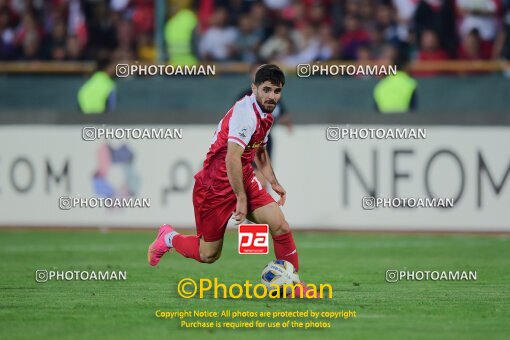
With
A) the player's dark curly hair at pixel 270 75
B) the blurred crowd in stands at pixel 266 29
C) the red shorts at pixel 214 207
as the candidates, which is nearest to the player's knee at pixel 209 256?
the red shorts at pixel 214 207

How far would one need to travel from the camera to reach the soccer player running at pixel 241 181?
9.98 meters

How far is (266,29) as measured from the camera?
19969 mm

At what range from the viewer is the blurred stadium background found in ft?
46.5

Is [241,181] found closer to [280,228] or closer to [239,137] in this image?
[239,137]

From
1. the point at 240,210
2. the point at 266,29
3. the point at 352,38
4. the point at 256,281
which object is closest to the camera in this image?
the point at 240,210

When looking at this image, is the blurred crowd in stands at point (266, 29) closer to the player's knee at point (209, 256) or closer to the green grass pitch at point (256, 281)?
the green grass pitch at point (256, 281)

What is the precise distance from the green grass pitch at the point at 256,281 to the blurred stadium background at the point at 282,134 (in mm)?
74

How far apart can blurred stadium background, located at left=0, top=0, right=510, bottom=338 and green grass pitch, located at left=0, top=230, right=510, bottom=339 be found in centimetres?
7

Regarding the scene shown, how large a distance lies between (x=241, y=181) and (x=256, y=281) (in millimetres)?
1970

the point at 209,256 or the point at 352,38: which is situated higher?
the point at 352,38

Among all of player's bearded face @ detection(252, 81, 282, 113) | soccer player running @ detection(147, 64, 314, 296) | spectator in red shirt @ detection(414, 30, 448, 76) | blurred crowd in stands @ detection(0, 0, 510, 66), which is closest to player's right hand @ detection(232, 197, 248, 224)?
soccer player running @ detection(147, 64, 314, 296)

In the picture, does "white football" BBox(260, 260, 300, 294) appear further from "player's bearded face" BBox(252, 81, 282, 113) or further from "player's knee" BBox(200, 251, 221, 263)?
"player's bearded face" BBox(252, 81, 282, 113)

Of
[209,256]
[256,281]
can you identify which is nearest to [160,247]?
[209,256]

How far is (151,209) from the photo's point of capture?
17219 mm
